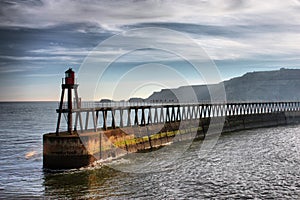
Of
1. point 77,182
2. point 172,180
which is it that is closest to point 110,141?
point 77,182

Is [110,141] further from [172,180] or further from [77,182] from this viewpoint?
[172,180]

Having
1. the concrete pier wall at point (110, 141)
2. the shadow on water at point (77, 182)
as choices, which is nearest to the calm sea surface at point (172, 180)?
the shadow on water at point (77, 182)

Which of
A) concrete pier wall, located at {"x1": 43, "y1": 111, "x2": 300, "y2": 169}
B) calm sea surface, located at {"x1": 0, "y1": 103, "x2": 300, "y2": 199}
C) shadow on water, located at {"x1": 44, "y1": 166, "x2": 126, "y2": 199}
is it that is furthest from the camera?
concrete pier wall, located at {"x1": 43, "y1": 111, "x2": 300, "y2": 169}

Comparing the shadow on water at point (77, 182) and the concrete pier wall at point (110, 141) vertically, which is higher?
the concrete pier wall at point (110, 141)

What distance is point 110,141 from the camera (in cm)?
2912

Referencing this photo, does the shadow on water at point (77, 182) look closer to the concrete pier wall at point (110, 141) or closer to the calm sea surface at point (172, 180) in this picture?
the calm sea surface at point (172, 180)

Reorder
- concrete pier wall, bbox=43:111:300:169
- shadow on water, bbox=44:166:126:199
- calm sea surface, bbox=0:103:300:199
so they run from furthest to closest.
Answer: concrete pier wall, bbox=43:111:300:169 → shadow on water, bbox=44:166:126:199 → calm sea surface, bbox=0:103:300:199

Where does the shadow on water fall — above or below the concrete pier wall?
below

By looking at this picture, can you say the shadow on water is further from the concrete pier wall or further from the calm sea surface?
the concrete pier wall

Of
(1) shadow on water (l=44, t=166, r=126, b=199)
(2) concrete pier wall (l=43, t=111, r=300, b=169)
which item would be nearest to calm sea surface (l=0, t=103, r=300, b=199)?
(1) shadow on water (l=44, t=166, r=126, b=199)

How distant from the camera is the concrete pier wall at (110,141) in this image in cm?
2511

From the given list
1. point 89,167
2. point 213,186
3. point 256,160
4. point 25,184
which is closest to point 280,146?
point 256,160

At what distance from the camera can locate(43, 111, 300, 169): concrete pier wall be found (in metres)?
25.1

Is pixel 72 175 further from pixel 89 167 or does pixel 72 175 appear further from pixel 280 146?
pixel 280 146
